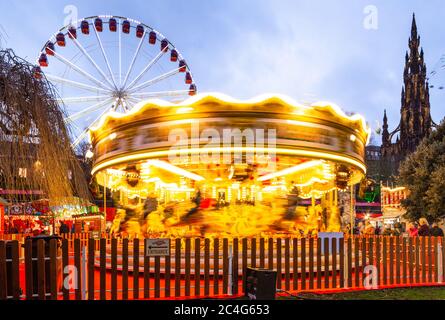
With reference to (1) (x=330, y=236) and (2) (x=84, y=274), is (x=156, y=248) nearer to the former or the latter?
(2) (x=84, y=274)

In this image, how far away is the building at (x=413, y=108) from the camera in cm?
7162

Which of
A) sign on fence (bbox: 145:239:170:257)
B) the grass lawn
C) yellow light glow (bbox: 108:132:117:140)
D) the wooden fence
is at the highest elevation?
yellow light glow (bbox: 108:132:117:140)

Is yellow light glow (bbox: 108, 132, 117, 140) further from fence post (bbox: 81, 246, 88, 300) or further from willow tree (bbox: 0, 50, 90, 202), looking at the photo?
willow tree (bbox: 0, 50, 90, 202)

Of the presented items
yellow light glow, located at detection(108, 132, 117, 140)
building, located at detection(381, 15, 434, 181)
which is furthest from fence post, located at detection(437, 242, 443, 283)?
building, located at detection(381, 15, 434, 181)

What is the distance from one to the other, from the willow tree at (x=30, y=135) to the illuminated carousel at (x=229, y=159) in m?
3.18

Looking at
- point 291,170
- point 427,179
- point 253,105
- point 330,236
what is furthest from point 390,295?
point 427,179

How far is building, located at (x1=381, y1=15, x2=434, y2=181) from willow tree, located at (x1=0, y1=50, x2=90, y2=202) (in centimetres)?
6989

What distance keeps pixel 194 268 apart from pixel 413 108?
245 ft

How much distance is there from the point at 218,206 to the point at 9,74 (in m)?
6.09

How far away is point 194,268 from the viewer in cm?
711

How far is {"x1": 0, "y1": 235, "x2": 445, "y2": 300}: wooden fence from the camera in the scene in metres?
5.93

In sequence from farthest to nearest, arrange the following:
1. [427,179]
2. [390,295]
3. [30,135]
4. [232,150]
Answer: [427,179] → [232,150] → [390,295] → [30,135]
